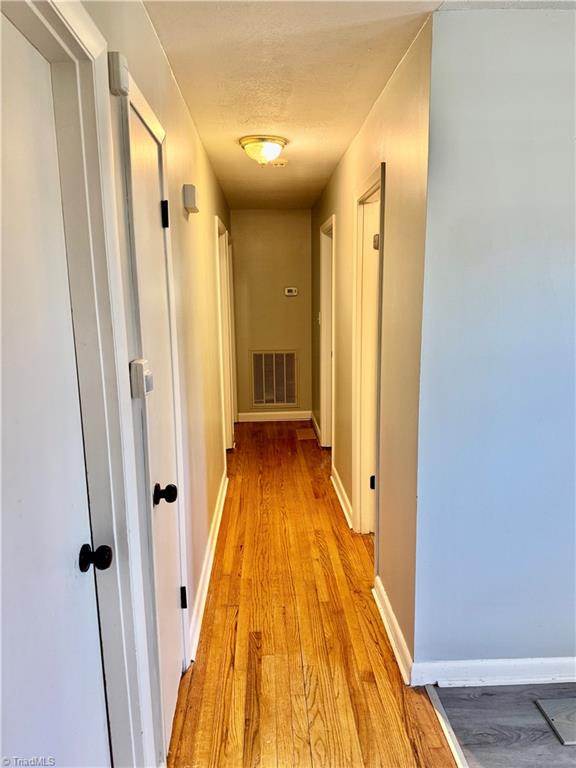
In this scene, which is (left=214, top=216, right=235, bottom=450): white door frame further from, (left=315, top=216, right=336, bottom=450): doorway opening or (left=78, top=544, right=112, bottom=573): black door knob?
(left=78, top=544, right=112, bottom=573): black door knob

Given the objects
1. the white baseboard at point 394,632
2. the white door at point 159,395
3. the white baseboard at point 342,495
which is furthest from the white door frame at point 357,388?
the white door at point 159,395

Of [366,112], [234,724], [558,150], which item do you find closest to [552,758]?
[234,724]

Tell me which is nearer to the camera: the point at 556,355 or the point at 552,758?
the point at 552,758

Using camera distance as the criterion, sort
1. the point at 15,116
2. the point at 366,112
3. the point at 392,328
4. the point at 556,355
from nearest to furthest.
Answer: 1. the point at 15,116
2. the point at 556,355
3. the point at 392,328
4. the point at 366,112

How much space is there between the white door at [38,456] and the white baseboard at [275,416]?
14.7 ft

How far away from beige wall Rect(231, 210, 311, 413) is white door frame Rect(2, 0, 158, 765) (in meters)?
4.32

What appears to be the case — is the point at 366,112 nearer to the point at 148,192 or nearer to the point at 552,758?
the point at 148,192

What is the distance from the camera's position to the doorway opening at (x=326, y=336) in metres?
4.29

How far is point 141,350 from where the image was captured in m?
1.33

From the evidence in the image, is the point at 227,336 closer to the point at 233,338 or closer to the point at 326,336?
the point at 233,338

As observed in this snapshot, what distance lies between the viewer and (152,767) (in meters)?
1.34

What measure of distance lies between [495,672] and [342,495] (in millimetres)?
1680

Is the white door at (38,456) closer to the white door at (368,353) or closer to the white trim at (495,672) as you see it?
the white trim at (495,672)

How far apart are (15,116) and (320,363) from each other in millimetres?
3920
